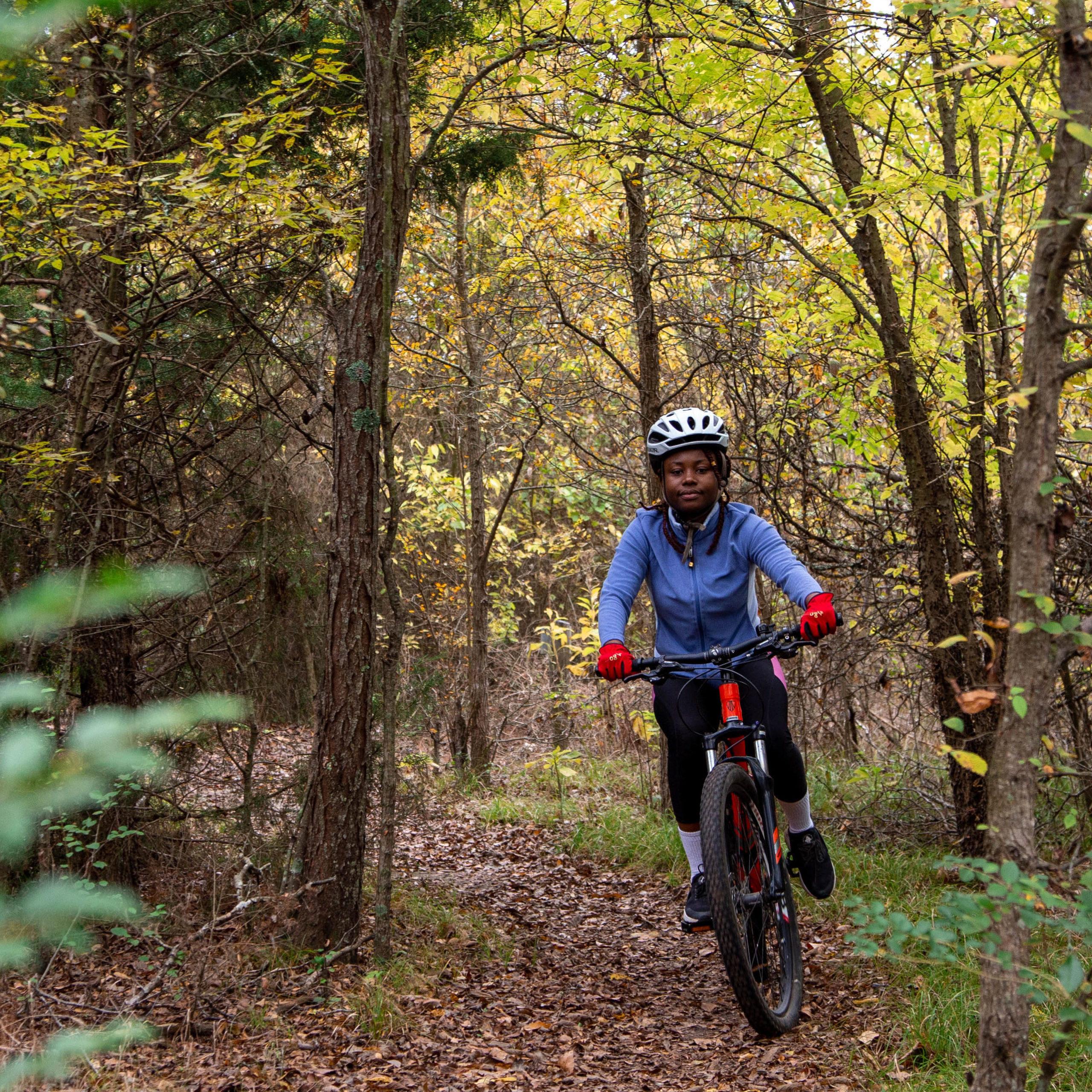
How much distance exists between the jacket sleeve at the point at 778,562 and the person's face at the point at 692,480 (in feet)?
0.75

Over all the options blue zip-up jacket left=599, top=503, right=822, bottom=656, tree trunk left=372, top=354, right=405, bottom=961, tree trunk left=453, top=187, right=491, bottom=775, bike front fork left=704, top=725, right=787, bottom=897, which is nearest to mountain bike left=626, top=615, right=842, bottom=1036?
bike front fork left=704, top=725, right=787, bottom=897

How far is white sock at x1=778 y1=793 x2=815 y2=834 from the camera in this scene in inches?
189

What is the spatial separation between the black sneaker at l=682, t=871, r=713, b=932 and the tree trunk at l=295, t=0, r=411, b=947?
5.50 feet

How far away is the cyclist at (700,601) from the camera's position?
179 inches

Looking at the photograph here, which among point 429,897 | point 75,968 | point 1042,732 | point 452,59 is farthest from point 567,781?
point 1042,732

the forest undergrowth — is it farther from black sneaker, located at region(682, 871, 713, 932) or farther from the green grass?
black sneaker, located at region(682, 871, 713, 932)

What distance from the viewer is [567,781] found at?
10.5m

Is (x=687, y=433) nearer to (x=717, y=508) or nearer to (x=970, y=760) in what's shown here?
(x=717, y=508)

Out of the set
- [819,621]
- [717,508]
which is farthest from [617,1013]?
[717,508]

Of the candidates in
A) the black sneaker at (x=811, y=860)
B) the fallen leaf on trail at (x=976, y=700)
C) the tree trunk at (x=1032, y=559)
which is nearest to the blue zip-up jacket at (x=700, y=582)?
the black sneaker at (x=811, y=860)

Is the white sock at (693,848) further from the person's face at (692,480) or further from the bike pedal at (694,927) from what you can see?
the person's face at (692,480)

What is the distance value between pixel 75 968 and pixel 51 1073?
174 inches

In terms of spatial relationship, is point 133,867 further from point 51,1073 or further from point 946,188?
point 946,188

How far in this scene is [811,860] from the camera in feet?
15.8
